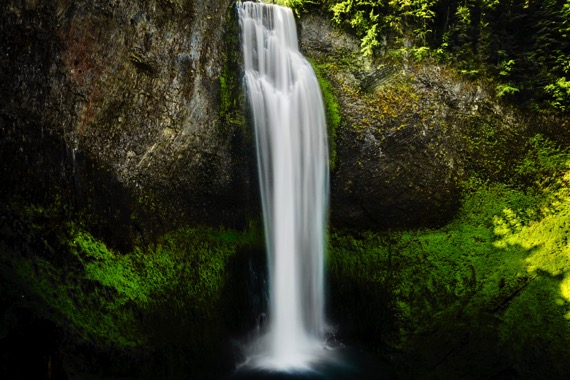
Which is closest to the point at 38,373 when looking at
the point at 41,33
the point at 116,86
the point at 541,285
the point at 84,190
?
the point at 84,190

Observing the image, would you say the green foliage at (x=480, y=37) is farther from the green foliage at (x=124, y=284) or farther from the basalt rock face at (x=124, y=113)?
the green foliage at (x=124, y=284)

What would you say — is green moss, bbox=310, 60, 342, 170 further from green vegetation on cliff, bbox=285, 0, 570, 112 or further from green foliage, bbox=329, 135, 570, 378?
green foliage, bbox=329, 135, 570, 378

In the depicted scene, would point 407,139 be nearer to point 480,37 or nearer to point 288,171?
point 288,171

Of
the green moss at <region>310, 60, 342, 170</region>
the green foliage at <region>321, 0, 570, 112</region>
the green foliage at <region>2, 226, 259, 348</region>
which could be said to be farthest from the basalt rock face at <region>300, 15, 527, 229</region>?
the green foliage at <region>2, 226, 259, 348</region>

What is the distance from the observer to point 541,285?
7156 mm

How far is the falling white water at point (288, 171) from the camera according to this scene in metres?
7.34

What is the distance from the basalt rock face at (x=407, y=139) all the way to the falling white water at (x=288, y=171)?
553mm

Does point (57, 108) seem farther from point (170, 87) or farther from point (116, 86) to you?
point (170, 87)

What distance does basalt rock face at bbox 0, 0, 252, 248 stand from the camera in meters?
5.77

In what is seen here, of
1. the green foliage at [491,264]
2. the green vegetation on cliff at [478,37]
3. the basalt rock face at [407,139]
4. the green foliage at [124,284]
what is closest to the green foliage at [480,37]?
the green vegetation on cliff at [478,37]

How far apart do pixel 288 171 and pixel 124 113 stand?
2996mm

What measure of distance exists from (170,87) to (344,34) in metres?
3.75

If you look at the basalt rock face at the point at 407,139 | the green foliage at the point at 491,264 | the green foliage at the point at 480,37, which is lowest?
the green foliage at the point at 491,264

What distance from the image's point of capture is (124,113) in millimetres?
6406
